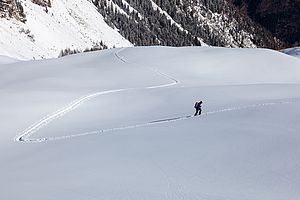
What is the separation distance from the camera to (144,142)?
16.4 meters

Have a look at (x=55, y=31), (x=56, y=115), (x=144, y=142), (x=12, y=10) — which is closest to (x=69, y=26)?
(x=55, y=31)

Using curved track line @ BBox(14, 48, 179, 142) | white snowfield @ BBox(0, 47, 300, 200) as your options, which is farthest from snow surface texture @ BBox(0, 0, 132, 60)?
white snowfield @ BBox(0, 47, 300, 200)

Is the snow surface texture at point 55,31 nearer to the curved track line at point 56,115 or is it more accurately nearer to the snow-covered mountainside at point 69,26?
the snow-covered mountainside at point 69,26

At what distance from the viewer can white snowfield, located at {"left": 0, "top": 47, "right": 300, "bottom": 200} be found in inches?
458

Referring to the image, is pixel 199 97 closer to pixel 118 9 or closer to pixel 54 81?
pixel 54 81

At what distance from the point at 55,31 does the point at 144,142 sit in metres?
94.4

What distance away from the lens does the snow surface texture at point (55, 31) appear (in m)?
87.5

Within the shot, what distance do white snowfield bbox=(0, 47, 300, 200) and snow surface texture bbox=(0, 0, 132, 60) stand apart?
51909 mm

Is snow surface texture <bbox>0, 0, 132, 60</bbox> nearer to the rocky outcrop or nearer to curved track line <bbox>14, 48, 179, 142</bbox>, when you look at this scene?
the rocky outcrop

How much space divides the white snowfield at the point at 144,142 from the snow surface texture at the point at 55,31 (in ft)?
170

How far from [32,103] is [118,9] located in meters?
147

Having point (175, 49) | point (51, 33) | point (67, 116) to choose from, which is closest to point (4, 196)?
point (67, 116)

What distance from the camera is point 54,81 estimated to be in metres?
36.9

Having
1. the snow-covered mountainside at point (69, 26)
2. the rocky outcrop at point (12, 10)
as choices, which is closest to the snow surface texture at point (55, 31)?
the snow-covered mountainside at point (69, 26)
